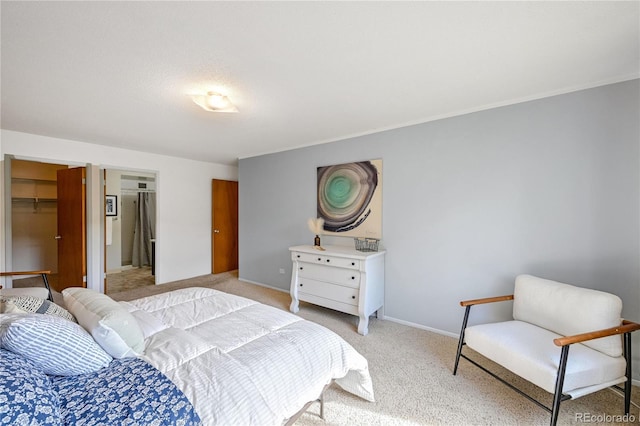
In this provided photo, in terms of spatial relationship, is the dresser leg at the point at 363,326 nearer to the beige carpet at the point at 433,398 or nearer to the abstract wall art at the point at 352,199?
the beige carpet at the point at 433,398

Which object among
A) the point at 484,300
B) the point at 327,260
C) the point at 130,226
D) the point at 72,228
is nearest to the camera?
the point at 484,300

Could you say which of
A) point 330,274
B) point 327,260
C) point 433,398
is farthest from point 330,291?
point 433,398

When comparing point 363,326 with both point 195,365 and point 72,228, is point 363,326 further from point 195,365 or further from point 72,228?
point 72,228

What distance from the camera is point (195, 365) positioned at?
121 cm

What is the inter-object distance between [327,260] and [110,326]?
2167 millimetres

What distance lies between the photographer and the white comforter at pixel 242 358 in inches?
42.2

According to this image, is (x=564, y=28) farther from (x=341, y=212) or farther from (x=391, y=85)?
(x=341, y=212)

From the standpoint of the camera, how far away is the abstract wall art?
3.27 meters

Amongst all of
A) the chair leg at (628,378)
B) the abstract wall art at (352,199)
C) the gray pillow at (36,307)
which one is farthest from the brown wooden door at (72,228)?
the chair leg at (628,378)

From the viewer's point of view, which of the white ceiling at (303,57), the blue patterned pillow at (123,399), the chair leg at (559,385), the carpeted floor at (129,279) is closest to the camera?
the blue patterned pillow at (123,399)

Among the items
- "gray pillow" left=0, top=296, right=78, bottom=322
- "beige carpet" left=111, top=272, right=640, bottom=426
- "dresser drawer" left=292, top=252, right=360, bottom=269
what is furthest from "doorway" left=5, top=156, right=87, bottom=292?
"beige carpet" left=111, top=272, right=640, bottom=426

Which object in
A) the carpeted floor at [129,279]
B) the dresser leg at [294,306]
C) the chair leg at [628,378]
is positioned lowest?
the carpeted floor at [129,279]

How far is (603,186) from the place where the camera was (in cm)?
207

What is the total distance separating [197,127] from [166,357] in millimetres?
2626
